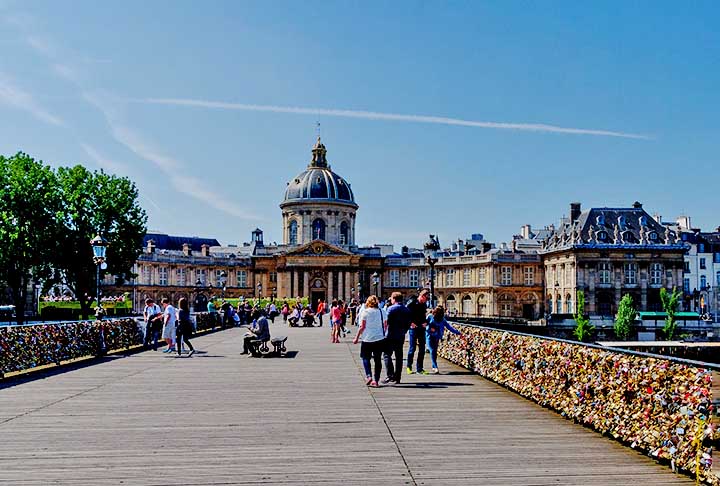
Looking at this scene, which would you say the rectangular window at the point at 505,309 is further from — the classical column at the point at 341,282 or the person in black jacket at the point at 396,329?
the person in black jacket at the point at 396,329

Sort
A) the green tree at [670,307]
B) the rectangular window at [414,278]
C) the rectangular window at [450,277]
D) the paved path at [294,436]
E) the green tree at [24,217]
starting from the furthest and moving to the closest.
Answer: the rectangular window at [414,278]
the rectangular window at [450,277]
the green tree at [670,307]
the green tree at [24,217]
the paved path at [294,436]

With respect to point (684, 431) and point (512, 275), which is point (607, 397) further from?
point (512, 275)

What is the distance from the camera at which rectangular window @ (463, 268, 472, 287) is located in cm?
10275

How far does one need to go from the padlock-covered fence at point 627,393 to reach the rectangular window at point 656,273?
2804 inches

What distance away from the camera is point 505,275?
96.4m

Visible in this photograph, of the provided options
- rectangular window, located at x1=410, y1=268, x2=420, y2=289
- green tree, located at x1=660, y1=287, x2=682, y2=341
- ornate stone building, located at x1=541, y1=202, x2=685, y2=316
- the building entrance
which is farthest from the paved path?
rectangular window, located at x1=410, y1=268, x2=420, y2=289

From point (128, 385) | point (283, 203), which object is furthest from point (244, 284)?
point (128, 385)

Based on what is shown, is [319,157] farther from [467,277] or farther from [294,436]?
[294,436]

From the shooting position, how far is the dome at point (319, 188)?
112062 millimetres

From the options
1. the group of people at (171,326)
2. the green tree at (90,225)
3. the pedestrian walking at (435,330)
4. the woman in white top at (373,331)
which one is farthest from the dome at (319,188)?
the woman in white top at (373,331)

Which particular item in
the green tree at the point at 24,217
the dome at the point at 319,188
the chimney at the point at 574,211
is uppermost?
the dome at the point at 319,188

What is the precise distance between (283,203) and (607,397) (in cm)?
10399

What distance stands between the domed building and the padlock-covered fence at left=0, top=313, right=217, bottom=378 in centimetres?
8126

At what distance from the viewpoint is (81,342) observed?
24.5 metres
